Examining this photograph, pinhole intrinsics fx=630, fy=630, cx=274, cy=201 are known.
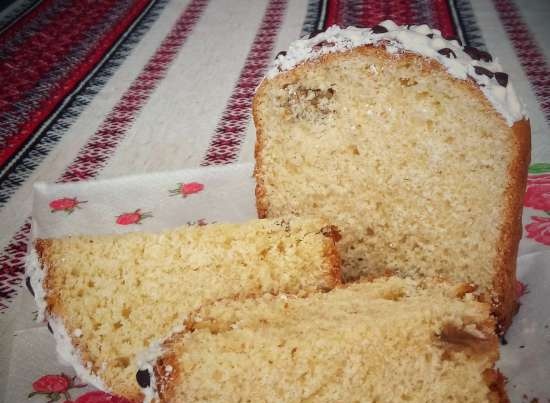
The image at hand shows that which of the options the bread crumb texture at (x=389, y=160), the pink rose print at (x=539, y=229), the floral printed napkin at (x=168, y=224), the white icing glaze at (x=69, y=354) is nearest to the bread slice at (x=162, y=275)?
the white icing glaze at (x=69, y=354)

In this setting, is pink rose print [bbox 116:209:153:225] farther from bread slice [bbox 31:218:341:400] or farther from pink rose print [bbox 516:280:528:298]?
pink rose print [bbox 516:280:528:298]

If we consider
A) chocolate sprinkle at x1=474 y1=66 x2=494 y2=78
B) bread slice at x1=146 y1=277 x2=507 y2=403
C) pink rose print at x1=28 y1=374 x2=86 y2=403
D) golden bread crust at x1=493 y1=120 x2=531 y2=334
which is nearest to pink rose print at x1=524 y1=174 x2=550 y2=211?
golden bread crust at x1=493 y1=120 x2=531 y2=334

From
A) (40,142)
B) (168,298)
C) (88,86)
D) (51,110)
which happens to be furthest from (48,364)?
(88,86)

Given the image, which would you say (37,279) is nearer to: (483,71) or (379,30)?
(379,30)

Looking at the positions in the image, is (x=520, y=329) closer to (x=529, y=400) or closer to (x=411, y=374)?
(x=529, y=400)

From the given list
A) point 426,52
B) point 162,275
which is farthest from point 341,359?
point 426,52

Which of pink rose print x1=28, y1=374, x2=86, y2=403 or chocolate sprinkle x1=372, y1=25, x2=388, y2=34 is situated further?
chocolate sprinkle x1=372, y1=25, x2=388, y2=34
